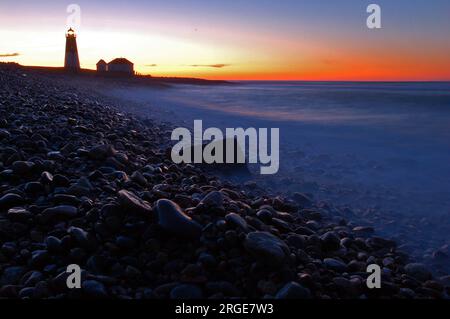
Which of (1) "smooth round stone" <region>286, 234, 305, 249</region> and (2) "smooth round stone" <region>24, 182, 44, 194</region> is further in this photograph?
(2) "smooth round stone" <region>24, 182, 44, 194</region>

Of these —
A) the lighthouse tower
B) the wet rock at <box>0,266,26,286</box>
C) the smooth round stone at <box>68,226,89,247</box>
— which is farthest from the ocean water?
the lighthouse tower

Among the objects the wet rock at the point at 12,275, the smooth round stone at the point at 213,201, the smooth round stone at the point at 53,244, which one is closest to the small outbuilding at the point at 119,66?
the smooth round stone at the point at 213,201

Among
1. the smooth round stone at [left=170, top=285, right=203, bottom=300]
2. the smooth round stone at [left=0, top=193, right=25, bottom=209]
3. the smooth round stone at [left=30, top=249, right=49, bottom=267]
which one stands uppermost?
the smooth round stone at [left=0, top=193, right=25, bottom=209]

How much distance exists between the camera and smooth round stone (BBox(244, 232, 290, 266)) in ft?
7.89

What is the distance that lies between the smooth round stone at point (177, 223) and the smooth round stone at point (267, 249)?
1.21 feet

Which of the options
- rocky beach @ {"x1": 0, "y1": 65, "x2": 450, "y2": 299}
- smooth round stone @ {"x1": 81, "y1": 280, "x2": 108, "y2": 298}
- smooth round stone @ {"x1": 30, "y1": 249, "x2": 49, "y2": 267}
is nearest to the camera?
smooth round stone @ {"x1": 81, "y1": 280, "x2": 108, "y2": 298}

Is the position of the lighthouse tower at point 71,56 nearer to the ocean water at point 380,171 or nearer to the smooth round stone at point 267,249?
the ocean water at point 380,171

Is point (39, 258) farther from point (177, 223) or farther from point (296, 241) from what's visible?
point (296, 241)

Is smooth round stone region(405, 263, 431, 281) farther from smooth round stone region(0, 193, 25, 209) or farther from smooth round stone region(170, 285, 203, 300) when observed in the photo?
smooth round stone region(0, 193, 25, 209)

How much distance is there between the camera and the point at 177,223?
268cm

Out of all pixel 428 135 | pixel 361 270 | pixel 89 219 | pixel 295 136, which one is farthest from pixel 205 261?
pixel 428 135

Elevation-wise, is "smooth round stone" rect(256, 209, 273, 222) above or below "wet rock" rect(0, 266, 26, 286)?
above

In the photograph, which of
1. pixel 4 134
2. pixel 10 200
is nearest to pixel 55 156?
pixel 4 134
